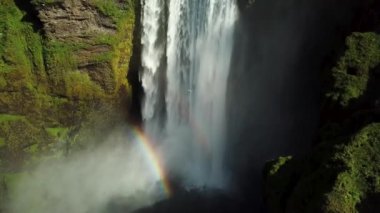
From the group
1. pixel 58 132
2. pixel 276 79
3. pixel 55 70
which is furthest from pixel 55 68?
pixel 276 79

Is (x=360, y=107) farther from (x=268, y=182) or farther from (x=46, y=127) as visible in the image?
(x=46, y=127)

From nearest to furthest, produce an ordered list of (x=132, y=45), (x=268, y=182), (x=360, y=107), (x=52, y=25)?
(x=268, y=182), (x=360, y=107), (x=52, y=25), (x=132, y=45)

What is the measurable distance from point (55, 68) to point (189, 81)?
5288 mm

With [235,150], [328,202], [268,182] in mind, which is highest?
[328,202]

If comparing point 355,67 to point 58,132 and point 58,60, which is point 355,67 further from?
point 58,132

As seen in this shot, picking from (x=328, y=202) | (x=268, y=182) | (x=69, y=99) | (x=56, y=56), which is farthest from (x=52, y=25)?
(x=328, y=202)

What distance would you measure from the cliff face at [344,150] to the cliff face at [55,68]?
932 centimetres

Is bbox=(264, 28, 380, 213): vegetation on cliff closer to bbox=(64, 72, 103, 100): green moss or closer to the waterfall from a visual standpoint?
the waterfall

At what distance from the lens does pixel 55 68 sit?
19.2 meters

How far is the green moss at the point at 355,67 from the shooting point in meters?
11.9

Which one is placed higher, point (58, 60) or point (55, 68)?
point (58, 60)

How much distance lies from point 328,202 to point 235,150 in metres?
11.0

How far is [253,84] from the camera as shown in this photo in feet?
61.5

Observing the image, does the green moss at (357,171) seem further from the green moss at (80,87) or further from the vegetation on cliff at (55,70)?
the green moss at (80,87)
